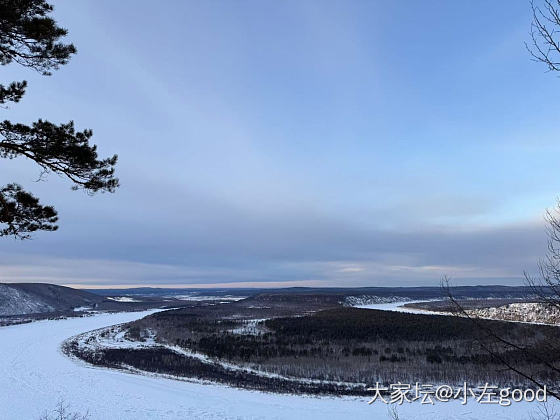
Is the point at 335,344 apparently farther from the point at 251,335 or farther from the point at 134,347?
the point at 134,347

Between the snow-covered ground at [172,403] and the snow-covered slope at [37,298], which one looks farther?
the snow-covered slope at [37,298]

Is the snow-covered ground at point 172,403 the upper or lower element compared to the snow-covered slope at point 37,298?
upper

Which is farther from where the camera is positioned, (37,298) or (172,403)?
(37,298)

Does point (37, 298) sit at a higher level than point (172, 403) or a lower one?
lower

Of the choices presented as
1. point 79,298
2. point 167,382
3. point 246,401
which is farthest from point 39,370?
point 79,298

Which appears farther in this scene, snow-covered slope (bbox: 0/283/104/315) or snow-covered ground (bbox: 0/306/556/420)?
snow-covered slope (bbox: 0/283/104/315)

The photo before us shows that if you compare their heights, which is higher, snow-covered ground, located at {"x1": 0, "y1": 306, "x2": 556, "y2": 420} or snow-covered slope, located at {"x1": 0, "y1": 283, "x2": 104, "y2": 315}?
snow-covered ground, located at {"x1": 0, "y1": 306, "x2": 556, "y2": 420}

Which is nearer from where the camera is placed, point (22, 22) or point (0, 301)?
point (22, 22)

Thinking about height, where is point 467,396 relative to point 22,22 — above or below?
below
